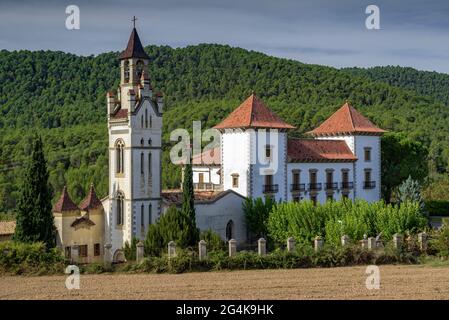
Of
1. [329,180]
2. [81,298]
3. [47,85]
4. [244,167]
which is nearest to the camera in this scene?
[81,298]

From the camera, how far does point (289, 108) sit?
259 ft

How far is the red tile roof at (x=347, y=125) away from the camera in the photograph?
4934cm

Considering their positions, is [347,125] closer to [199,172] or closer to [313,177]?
[313,177]

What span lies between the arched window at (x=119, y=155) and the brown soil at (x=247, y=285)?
12.1m

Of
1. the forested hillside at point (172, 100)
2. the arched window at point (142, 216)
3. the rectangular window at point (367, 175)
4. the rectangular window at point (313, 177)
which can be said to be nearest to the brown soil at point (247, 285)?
the arched window at point (142, 216)

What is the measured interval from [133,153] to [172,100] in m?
56.0

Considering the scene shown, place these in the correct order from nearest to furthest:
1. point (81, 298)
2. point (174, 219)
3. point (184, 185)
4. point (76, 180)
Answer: point (81, 298) < point (174, 219) < point (184, 185) < point (76, 180)

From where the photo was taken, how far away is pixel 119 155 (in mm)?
40562

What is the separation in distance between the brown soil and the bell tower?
35.4 feet

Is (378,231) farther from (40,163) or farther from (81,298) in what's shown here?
(81,298)

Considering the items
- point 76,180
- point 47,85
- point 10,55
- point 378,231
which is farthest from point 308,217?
point 10,55

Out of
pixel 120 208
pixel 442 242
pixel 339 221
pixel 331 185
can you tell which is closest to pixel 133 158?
pixel 120 208

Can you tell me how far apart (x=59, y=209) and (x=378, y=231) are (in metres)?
16.6

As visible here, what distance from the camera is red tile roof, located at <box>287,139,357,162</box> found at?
45.6 meters
